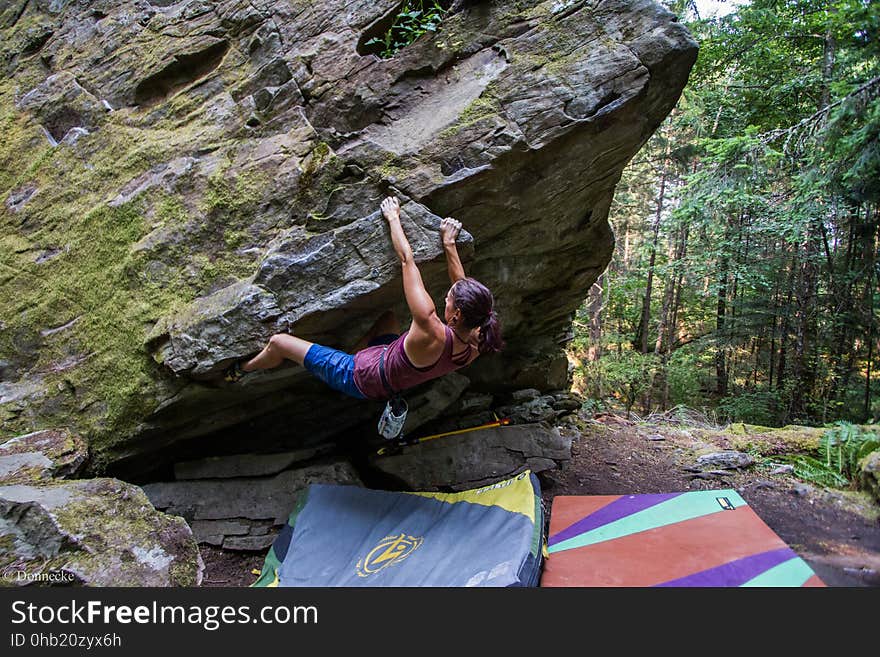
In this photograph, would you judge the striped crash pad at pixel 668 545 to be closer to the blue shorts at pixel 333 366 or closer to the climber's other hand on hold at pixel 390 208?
the blue shorts at pixel 333 366

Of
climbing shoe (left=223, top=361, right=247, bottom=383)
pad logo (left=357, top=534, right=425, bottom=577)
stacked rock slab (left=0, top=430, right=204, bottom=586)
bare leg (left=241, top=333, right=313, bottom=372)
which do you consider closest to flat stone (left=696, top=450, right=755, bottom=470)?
pad logo (left=357, top=534, right=425, bottom=577)

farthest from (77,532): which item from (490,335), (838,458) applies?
(838,458)

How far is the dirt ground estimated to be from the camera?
369 centimetres

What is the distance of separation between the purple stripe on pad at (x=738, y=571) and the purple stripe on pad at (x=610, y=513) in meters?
1.16

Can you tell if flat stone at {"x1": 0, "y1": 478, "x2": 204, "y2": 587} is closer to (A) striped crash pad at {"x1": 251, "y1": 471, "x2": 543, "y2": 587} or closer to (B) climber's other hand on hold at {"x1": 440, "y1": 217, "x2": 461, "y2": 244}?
(A) striped crash pad at {"x1": 251, "y1": 471, "x2": 543, "y2": 587}

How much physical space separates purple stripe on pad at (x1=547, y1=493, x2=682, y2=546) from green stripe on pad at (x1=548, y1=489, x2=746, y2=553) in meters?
0.06

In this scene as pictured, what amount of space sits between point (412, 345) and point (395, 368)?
11.4 inches

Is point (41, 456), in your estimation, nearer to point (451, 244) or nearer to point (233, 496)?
point (233, 496)

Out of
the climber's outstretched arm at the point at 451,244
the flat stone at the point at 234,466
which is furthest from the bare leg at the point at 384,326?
the flat stone at the point at 234,466

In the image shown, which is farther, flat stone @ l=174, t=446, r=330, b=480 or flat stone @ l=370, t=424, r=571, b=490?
flat stone @ l=370, t=424, r=571, b=490

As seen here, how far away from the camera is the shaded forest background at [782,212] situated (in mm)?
5992

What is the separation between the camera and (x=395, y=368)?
411 cm

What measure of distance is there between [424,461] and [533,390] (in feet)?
9.03
